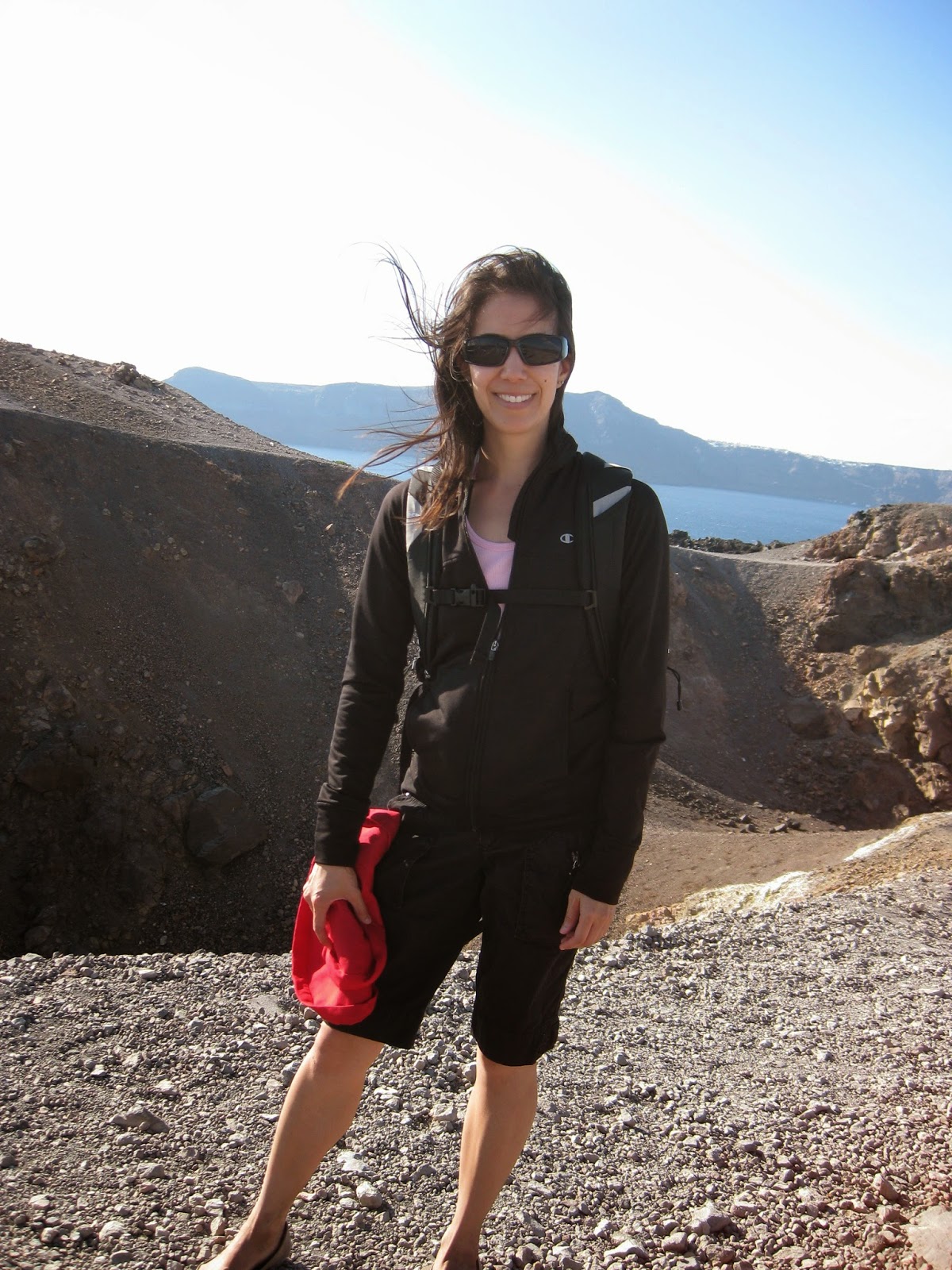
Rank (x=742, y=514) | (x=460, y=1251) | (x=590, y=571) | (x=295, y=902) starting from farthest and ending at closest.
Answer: (x=742, y=514), (x=295, y=902), (x=460, y=1251), (x=590, y=571)

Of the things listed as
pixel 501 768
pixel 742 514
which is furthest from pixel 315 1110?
pixel 742 514

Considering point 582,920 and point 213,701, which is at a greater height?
point 582,920

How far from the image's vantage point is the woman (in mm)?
2318

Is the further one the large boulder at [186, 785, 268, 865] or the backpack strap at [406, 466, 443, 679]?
the large boulder at [186, 785, 268, 865]

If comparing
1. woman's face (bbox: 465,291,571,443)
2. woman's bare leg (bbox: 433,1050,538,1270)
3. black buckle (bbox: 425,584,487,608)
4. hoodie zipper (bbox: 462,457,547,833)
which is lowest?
woman's bare leg (bbox: 433,1050,538,1270)

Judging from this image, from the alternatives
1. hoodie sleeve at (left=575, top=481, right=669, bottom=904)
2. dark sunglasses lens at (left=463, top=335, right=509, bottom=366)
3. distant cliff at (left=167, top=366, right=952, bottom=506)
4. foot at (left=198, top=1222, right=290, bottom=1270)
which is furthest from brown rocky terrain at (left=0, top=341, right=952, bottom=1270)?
distant cliff at (left=167, top=366, right=952, bottom=506)

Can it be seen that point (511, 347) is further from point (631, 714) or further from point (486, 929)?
point (486, 929)

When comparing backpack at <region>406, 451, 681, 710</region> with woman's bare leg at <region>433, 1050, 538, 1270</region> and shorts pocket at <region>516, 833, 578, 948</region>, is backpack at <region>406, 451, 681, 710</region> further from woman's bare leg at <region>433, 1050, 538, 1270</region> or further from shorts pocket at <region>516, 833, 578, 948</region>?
woman's bare leg at <region>433, 1050, 538, 1270</region>

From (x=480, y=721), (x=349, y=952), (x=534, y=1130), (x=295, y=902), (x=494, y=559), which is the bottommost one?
(x=295, y=902)

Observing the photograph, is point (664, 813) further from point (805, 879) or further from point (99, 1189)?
point (99, 1189)

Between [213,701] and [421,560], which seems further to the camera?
[213,701]

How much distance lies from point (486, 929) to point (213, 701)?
11068 mm

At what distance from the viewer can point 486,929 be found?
239 centimetres

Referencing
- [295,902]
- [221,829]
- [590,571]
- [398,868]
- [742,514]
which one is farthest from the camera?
[742,514]
